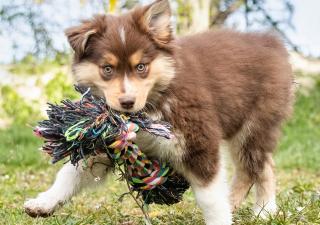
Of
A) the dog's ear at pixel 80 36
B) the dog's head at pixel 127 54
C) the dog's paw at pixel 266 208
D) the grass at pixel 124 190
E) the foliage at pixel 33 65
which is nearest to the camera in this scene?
the dog's head at pixel 127 54

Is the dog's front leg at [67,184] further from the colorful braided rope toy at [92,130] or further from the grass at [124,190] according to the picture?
the colorful braided rope toy at [92,130]

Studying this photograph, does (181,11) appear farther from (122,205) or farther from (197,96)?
(197,96)

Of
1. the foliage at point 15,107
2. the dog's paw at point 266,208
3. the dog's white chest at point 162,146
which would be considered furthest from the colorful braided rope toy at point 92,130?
the foliage at point 15,107

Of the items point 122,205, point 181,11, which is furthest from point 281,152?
point 122,205

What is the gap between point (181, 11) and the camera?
44.5 ft

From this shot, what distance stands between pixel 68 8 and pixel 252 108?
8.32m

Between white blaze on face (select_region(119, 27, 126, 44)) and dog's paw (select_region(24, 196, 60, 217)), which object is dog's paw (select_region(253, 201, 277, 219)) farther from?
white blaze on face (select_region(119, 27, 126, 44))

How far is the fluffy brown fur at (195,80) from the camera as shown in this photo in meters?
4.45

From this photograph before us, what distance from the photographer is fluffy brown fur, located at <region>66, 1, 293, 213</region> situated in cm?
445

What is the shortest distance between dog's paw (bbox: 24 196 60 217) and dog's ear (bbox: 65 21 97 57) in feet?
3.81

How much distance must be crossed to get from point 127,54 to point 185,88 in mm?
595

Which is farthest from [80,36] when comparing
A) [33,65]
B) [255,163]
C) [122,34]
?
[33,65]

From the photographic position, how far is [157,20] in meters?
4.70

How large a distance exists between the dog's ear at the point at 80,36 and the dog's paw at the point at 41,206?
1.16 metres
